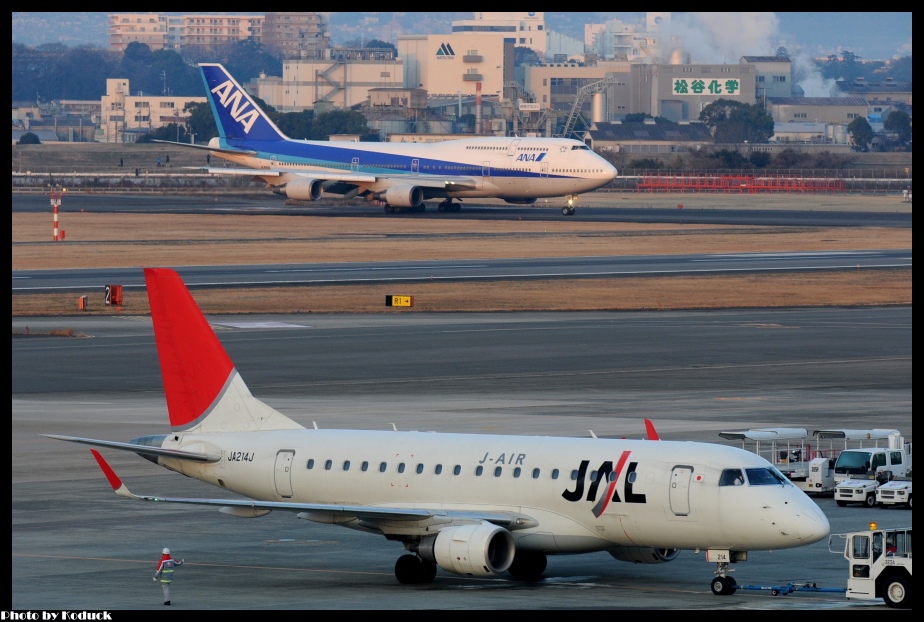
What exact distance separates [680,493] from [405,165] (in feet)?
481

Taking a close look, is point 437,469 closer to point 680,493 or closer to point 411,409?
point 680,493

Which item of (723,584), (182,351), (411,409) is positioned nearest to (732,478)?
(723,584)

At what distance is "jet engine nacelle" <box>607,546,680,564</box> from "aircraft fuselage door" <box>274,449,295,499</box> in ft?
23.8

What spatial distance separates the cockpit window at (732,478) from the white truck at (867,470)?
42.9ft

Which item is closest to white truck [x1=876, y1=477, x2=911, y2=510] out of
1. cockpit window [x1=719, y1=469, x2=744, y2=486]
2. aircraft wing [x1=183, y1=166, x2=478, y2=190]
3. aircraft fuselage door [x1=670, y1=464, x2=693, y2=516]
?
cockpit window [x1=719, y1=469, x2=744, y2=486]

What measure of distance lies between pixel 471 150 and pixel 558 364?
102 meters

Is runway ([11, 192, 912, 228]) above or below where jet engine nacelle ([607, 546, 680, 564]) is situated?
below

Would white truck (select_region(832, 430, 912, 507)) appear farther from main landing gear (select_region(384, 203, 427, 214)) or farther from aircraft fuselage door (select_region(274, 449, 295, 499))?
main landing gear (select_region(384, 203, 427, 214))

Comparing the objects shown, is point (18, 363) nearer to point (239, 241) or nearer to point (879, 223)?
point (239, 241)

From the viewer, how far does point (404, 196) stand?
565 ft

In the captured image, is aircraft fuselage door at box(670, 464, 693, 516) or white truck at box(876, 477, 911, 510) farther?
white truck at box(876, 477, 911, 510)

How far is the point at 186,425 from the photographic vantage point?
125 feet

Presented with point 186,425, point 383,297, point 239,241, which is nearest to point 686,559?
point 186,425

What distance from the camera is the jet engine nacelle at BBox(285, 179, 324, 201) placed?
174m
